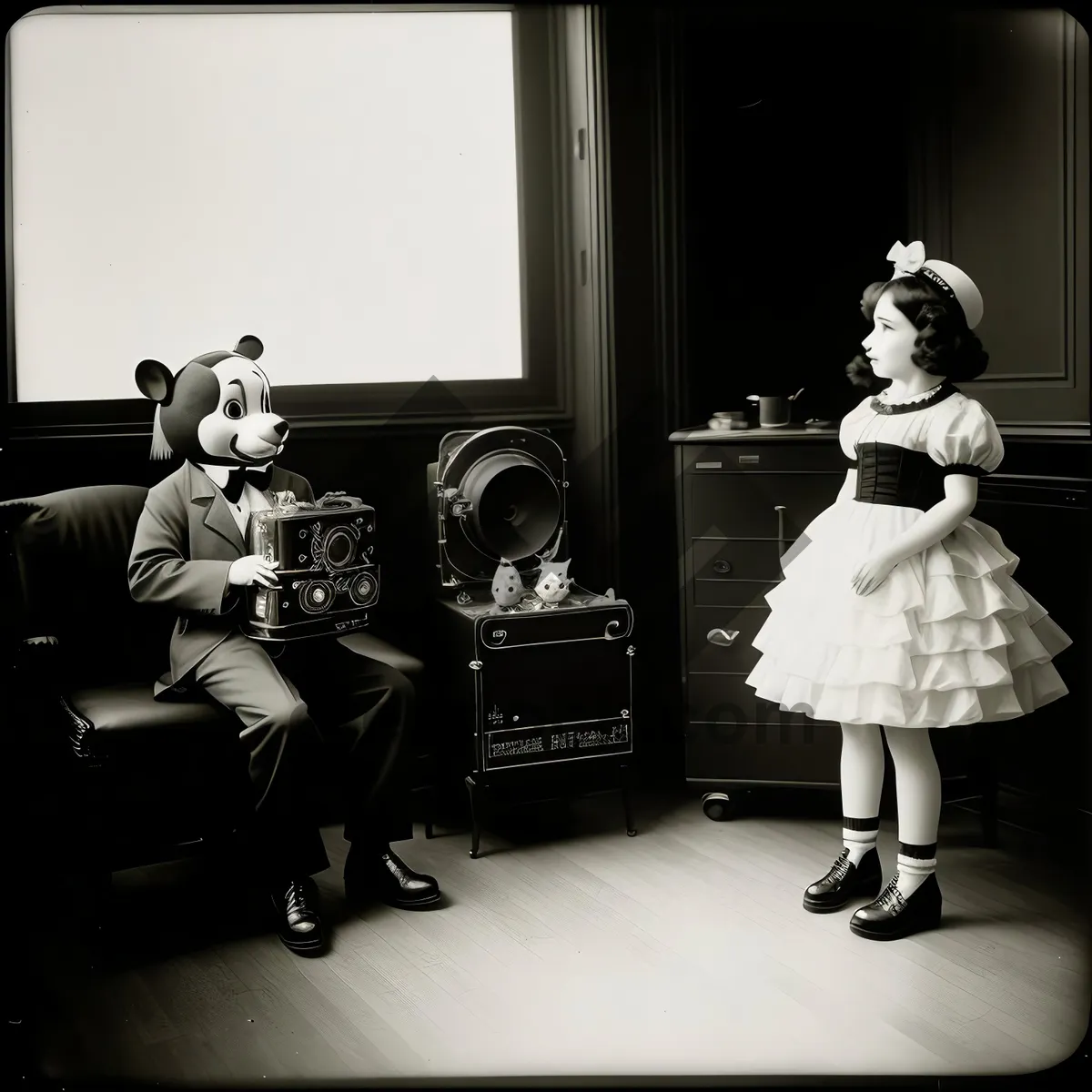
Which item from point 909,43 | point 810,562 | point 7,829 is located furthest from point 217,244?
point 909,43

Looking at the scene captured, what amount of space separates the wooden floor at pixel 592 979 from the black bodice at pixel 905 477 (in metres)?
1.04

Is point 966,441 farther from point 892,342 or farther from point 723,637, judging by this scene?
point 723,637

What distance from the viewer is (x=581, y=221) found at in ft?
12.1

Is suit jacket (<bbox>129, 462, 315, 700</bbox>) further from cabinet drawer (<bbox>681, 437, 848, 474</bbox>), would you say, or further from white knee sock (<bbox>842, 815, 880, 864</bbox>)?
white knee sock (<bbox>842, 815, 880, 864</bbox>)

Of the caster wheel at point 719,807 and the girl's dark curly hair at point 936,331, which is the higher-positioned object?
the girl's dark curly hair at point 936,331

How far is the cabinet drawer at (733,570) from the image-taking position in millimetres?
→ 3277

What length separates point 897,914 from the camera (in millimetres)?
Answer: 2742

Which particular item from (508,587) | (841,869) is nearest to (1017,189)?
(508,587)

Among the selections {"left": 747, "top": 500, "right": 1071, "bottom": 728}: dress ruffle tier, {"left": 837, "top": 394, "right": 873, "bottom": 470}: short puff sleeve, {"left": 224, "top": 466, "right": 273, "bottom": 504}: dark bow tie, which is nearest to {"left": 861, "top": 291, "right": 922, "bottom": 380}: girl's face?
{"left": 837, "top": 394, "right": 873, "bottom": 470}: short puff sleeve

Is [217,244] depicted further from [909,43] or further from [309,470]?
[909,43]

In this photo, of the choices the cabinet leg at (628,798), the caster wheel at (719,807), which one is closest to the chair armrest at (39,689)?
the cabinet leg at (628,798)

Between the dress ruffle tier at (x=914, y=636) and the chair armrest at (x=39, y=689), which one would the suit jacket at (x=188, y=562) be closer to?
the chair armrest at (x=39, y=689)

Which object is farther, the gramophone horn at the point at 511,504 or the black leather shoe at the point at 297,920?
the gramophone horn at the point at 511,504

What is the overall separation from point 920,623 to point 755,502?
771mm
